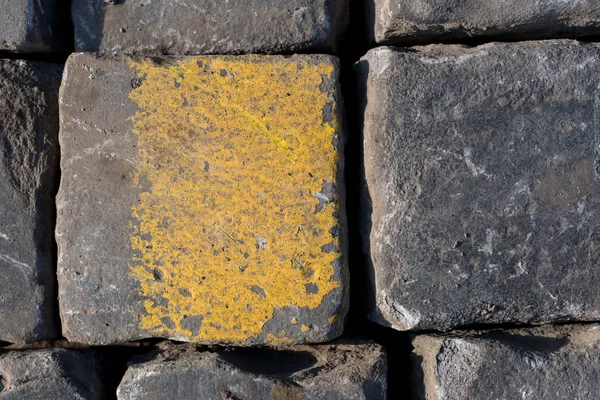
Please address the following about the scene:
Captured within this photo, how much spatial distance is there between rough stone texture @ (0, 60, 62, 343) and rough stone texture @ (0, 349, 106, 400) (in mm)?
53

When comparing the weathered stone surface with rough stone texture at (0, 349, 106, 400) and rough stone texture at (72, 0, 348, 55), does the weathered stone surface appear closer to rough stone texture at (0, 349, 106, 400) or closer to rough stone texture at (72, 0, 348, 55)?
rough stone texture at (72, 0, 348, 55)

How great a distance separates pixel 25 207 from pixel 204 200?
0.47 meters

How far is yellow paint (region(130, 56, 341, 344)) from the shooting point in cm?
137

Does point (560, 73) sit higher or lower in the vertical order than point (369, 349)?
higher

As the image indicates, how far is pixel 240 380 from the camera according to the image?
1369mm

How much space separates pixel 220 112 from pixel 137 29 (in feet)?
1.06

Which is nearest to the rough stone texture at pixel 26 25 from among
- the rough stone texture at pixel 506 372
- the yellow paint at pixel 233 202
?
the yellow paint at pixel 233 202

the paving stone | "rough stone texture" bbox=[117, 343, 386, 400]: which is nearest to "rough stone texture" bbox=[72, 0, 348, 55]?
the paving stone

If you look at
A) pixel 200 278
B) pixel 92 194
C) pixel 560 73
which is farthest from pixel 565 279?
pixel 92 194

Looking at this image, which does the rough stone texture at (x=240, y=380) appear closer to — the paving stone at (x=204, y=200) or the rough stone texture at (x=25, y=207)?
the paving stone at (x=204, y=200)

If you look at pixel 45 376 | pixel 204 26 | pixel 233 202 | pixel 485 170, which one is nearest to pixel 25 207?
pixel 45 376

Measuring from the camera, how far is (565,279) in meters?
1.39

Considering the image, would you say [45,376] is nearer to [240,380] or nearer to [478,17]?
[240,380]

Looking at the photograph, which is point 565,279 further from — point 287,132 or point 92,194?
point 92,194
